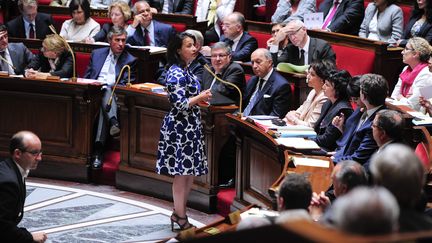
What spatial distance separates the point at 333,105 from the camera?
17.7 ft

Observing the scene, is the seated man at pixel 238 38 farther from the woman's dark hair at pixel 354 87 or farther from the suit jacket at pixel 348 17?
the woman's dark hair at pixel 354 87

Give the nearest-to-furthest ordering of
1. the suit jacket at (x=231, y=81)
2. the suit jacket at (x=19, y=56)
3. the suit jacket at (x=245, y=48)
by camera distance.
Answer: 1. the suit jacket at (x=231, y=81)
2. the suit jacket at (x=19, y=56)
3. the suit jacket at (x=245, y=48)

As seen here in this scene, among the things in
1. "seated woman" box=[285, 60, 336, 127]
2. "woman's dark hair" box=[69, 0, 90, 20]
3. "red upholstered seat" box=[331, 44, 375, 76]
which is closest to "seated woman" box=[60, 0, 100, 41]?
Answer: "woman's dark hair" box=[69, 0, 90, 20]

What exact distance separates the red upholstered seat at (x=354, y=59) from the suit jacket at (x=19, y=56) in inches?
105

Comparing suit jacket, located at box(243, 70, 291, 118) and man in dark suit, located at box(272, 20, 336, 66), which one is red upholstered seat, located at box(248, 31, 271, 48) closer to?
man in dark suit, located at box(272, 20, 336, 66)

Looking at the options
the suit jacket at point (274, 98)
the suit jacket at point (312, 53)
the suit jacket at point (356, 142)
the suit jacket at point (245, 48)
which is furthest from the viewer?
the suit jacket at point (245, 48)

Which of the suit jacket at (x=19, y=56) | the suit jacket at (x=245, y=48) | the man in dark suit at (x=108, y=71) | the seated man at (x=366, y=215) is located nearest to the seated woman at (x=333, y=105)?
the man in dark suit at (x=108, y=71)

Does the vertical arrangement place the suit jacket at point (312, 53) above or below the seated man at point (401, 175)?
below

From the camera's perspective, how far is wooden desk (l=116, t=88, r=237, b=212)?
20.6 ft

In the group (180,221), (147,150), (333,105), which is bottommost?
(180,221)

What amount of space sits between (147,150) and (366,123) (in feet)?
8.14

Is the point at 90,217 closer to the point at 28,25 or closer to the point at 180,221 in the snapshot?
the point at 180,221

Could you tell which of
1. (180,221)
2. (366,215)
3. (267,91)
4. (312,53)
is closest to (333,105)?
(267,91)

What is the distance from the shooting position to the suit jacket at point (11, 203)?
4004mm
